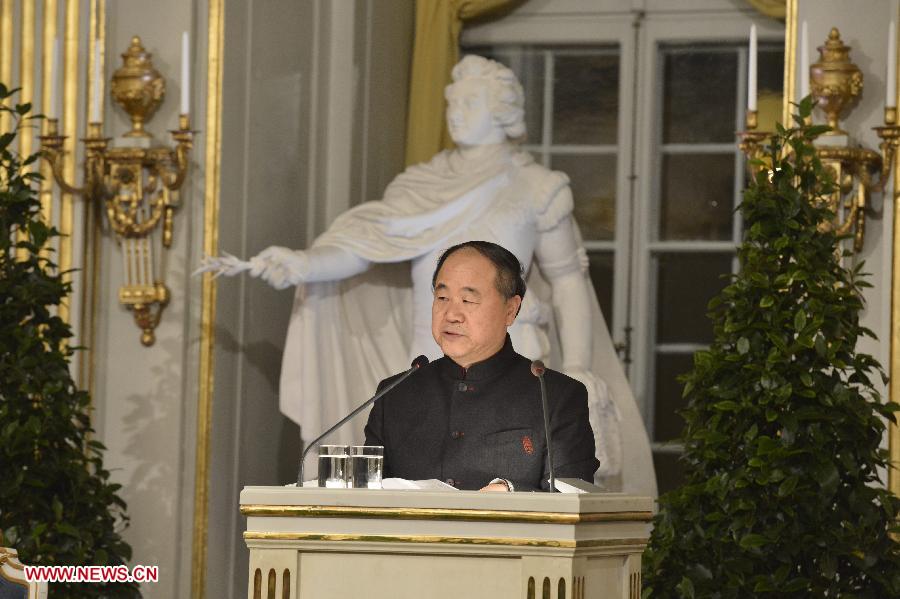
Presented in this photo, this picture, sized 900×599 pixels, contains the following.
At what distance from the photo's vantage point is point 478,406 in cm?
321

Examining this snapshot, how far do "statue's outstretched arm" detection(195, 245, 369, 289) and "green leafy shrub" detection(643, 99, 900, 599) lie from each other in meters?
1.25

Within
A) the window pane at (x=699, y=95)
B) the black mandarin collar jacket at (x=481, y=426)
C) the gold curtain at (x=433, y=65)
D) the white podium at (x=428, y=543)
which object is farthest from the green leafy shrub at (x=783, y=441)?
the gold curtain at (x=433, y=65)

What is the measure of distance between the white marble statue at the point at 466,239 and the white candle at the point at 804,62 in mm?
757

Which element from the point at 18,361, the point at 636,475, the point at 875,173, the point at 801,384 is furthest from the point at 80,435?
the point at 875,173

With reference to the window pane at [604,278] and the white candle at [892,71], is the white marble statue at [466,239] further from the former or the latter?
the white candle at [892,71]

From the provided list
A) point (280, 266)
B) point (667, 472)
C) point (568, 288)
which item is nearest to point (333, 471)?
point (280, 266)

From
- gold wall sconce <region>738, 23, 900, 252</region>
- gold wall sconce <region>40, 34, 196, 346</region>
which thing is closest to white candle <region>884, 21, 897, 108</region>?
gold wall sconce <region>738, 23, 900, 252</region>

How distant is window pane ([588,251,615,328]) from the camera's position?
19.0ft

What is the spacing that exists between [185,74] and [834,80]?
1.79m

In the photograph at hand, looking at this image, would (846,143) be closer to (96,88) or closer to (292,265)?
(292,265)

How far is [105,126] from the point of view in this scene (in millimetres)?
4973

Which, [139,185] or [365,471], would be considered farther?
[139,185]

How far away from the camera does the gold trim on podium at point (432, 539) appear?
246 centimetres

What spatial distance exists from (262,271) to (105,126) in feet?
2.28
